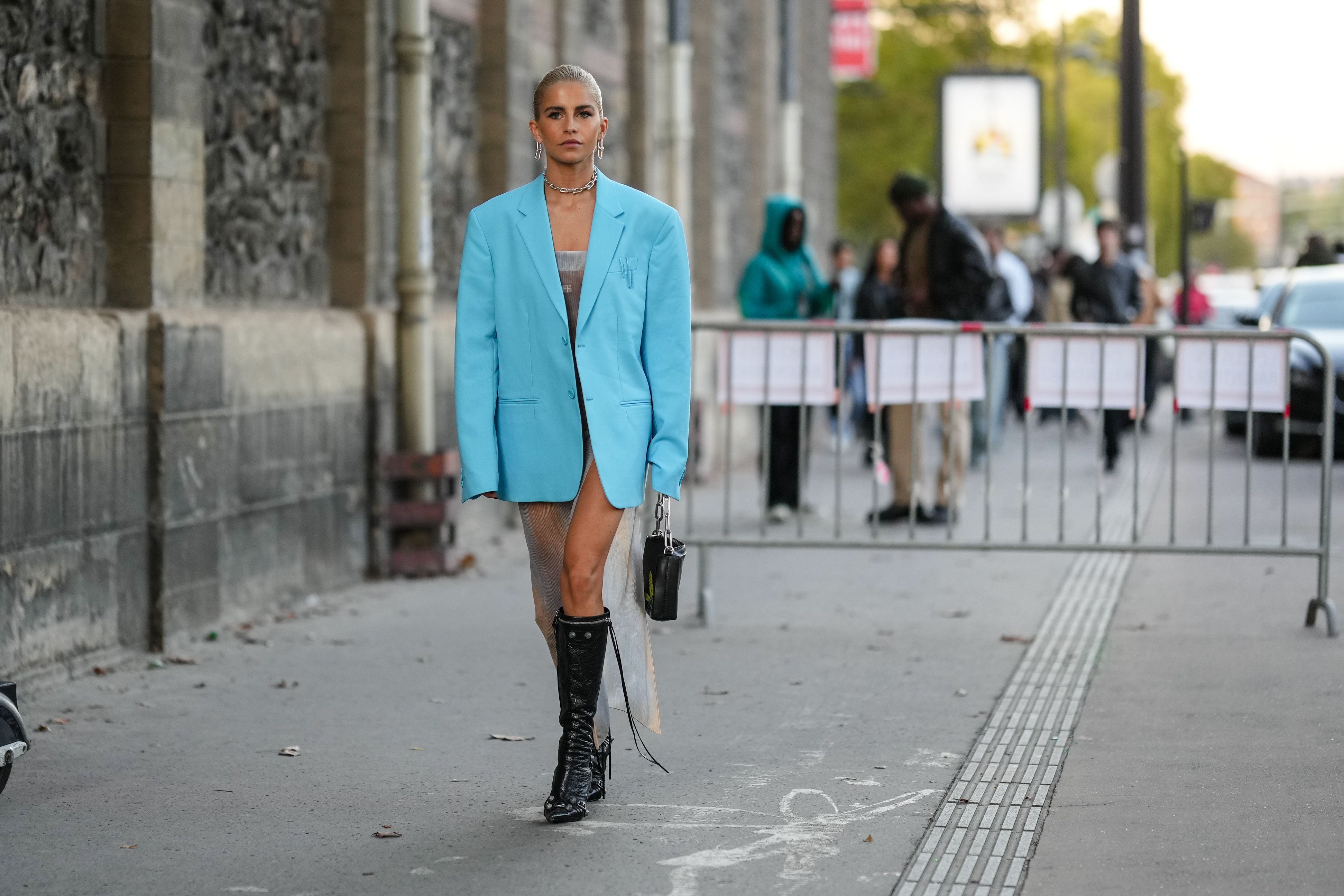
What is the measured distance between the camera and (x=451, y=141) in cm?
1203

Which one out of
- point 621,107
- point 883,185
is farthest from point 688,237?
point 883,185

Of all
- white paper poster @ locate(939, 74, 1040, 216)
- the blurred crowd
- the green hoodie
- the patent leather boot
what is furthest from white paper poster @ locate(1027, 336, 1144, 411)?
white paper poster @ locate(939, 74, 1040, 216)

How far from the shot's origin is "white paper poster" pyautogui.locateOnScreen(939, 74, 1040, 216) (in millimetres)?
24062

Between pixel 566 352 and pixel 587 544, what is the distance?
47 centimetres

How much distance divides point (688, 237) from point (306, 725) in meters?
12.1

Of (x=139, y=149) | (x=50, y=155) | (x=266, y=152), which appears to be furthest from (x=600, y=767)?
(x=266, y=152)

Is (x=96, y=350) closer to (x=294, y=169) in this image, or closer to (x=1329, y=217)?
(x=294, y=169)

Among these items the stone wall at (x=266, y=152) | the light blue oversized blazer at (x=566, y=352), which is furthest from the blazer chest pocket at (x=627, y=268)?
the stone wall at (x=266, y=152)

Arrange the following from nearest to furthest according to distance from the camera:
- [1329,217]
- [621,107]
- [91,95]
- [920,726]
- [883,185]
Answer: [920,726]
[91,95]
[621,107]
[883,185]
[1329,217]

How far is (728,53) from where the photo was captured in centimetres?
2012

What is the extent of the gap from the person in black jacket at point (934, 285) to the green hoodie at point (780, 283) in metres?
0.54

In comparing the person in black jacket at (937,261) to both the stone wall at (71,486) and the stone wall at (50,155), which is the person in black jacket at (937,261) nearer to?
the stone wall at (50,155)

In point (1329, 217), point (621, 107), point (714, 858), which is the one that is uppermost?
point (1329, 217)

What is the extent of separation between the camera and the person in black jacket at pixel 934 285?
1200 cm
